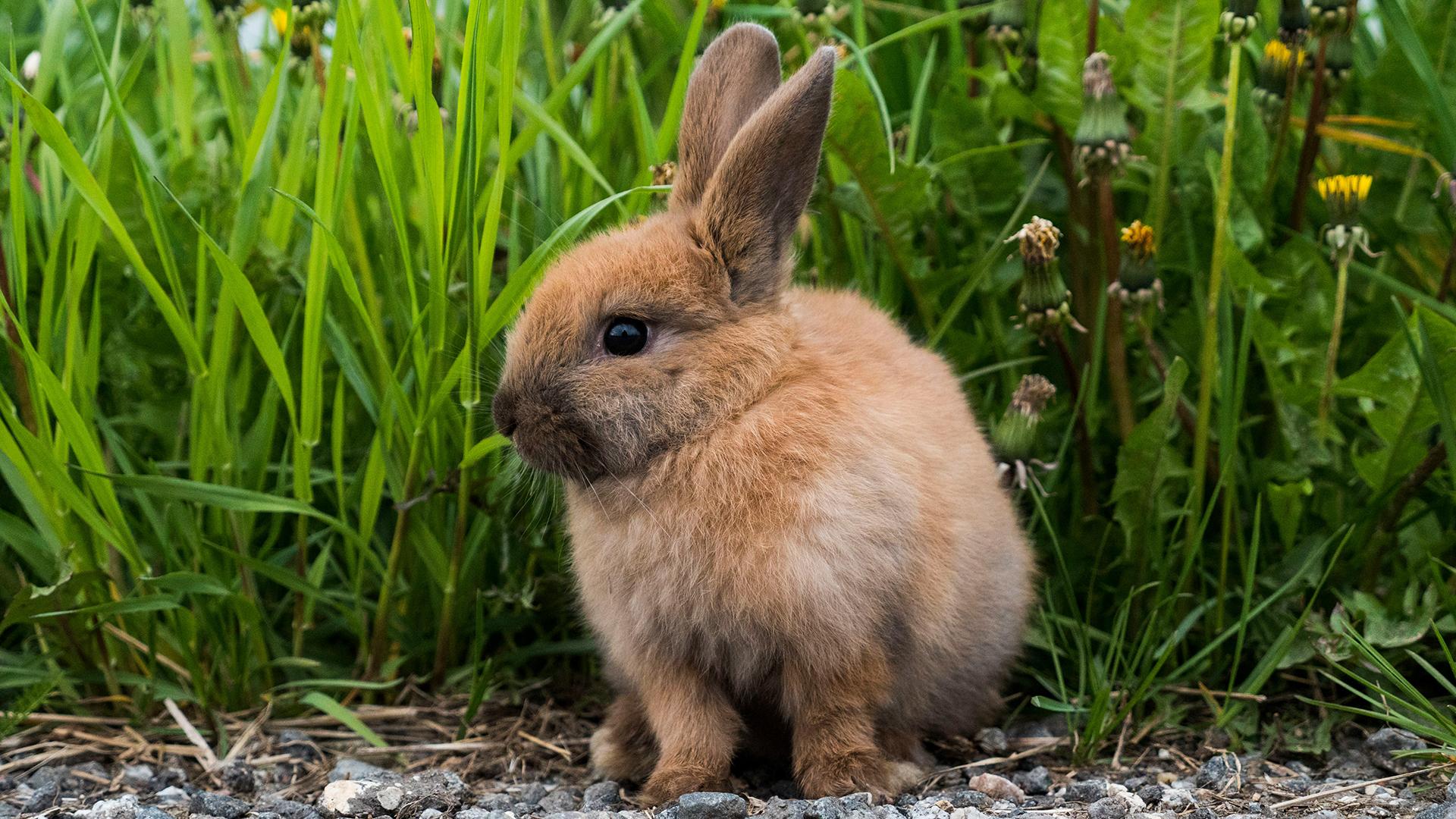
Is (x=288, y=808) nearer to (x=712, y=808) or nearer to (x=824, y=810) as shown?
(x=712, y=808)

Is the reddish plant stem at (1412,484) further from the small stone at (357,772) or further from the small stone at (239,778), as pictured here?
the small stone at (239,778)

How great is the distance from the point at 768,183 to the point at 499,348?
816mm

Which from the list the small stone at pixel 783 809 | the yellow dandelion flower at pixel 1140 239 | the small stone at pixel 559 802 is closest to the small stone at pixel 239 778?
the small stone at pixel 559 802

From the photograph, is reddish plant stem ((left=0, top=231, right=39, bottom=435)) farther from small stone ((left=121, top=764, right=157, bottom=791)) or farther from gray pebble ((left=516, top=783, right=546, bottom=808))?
gray pebble ((left=516, top=783, right=546, bottom=808))

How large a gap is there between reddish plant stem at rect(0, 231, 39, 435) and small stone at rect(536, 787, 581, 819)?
1406mm

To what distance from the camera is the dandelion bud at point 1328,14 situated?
325 centimetres

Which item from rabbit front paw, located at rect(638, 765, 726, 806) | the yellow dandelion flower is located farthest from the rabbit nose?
the yellow dandelion flower

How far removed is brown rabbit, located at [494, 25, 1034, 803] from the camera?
2691 millimetres

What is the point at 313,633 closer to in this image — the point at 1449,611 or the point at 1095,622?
the point at 1095,622

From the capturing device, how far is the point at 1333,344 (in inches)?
128

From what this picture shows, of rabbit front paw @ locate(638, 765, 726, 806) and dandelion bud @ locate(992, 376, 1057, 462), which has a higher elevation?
dandelion bud @ locate(992, 376, 1057, 462)

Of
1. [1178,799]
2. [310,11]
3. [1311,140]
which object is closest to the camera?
[1178,799]

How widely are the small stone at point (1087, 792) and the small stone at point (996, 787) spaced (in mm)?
92

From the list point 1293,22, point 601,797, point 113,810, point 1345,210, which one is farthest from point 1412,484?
point 113,810
